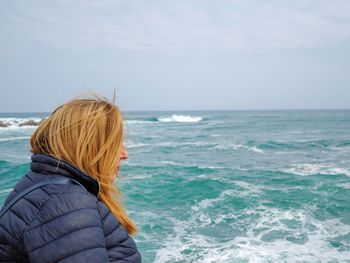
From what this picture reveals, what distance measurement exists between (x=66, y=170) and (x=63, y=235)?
0.97 ft

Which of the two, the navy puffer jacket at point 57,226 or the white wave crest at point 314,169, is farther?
the white wave crest at point 314,169

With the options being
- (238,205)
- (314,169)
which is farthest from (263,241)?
(314,169)

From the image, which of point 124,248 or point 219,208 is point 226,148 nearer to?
point 219,208

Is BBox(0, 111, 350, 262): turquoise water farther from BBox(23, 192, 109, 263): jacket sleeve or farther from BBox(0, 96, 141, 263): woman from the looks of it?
BBox(23, 192, 109, 263): jacket sleeve

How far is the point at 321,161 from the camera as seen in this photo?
1933 cm

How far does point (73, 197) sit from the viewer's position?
1289 mm

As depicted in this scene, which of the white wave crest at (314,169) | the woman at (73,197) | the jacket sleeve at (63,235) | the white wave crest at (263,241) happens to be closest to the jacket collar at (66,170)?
the woman at (73,197)

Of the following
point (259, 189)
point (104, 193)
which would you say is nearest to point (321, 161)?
point (259, 189)

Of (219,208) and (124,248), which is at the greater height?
(124,248)

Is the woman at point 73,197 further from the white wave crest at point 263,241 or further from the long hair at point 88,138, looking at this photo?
the white wave crest at point 263,241

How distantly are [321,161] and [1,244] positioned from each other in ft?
65.4

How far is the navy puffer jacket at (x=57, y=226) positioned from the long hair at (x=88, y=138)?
0.09 metres

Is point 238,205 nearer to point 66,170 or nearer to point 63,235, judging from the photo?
point 66,170

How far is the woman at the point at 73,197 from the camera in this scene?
1.23m
